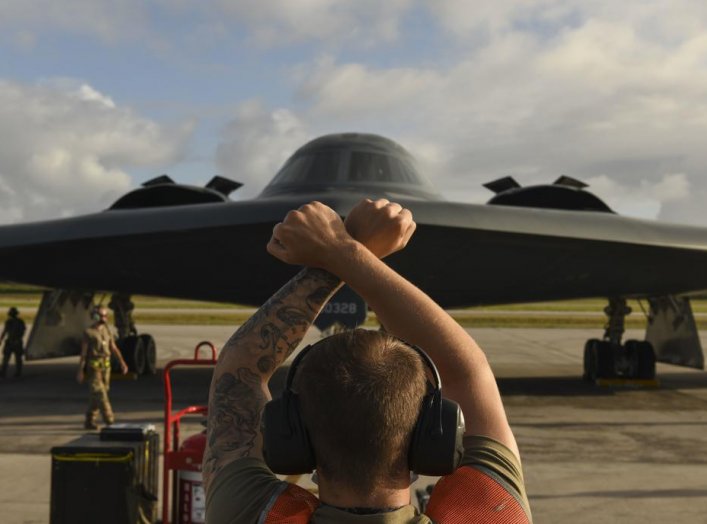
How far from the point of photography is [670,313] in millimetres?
16484

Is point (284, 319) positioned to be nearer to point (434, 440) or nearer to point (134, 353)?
point (434, 440)

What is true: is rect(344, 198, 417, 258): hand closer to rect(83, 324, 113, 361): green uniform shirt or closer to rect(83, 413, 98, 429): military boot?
rect(83, 413, 98, 429): military boot

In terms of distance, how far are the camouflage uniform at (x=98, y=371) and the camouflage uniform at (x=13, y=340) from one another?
6.48 metres

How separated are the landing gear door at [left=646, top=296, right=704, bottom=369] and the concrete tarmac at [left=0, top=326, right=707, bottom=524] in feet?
1.62

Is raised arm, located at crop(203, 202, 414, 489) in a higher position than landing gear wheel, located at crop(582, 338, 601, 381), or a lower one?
higher

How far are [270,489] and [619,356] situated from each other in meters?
14.4

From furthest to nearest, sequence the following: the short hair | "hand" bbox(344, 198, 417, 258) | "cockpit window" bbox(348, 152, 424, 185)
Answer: "cockpit window" bbox(348, 152, 424, 185) < "hand" bbox(344, 198, 417, 258) < the short hair

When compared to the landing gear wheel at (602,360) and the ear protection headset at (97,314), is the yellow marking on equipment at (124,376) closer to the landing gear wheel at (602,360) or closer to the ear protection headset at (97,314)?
the ear protection headset at (97,314)

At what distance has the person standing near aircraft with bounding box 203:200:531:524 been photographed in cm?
144

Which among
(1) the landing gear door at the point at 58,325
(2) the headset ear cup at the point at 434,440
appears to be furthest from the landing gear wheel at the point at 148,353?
(2) the headset ear cup at the point at 434,440

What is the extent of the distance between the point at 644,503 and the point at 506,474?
16.3 feet

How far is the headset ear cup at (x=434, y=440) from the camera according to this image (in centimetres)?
148

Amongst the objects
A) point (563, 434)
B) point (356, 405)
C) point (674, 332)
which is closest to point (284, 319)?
point (356, 405)

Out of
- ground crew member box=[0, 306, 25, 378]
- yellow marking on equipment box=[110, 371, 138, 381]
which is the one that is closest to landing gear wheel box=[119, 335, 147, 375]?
yellow marking on equipment box=[110, 371, 138, 381]
